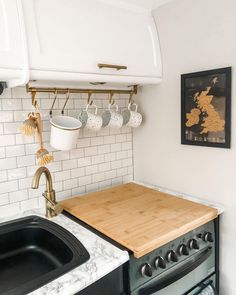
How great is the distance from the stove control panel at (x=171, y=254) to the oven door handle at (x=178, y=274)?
3 cm

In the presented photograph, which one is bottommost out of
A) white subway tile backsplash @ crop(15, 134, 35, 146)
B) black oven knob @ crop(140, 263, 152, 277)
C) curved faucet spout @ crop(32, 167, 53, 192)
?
black oven knob @ crop(140, 263, 152, 277)

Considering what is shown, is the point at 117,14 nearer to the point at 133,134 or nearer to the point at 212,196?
the point at 133,134

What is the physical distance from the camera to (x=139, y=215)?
4.21 ft

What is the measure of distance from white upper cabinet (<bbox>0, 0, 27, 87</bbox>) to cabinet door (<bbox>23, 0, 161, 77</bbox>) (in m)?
0.04

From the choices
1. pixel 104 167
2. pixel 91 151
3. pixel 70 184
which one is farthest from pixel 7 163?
pixel 104 167

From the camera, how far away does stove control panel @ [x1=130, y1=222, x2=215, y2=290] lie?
41.5 inches

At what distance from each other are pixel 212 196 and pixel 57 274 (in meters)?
0.87

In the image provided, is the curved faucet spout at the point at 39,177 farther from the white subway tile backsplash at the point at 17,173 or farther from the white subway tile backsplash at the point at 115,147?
the white subway tile backsplash at the point at 115,147

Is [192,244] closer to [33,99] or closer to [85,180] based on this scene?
[85,180]

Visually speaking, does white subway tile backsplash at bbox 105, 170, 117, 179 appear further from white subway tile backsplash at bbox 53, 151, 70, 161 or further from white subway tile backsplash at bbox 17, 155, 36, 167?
white subway tile backsplash at bbox 17, 155, 36, 167

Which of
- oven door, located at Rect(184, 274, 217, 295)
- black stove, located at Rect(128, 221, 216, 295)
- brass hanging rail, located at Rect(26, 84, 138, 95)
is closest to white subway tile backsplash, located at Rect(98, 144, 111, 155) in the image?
brass hanging rail, located at Rect(26, 84, 138, 95)

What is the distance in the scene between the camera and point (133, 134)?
1.84 metres

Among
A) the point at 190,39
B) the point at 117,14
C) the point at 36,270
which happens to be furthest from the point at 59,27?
the point at 36,270

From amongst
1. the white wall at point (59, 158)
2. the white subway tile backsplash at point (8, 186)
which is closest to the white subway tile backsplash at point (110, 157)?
the white wall at point (59, 158)
